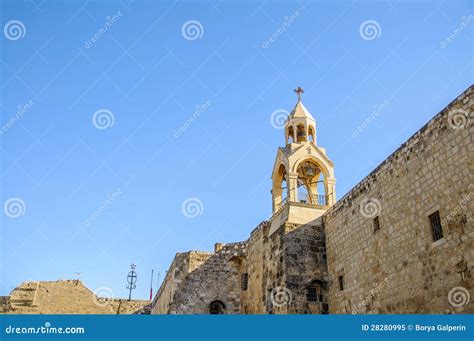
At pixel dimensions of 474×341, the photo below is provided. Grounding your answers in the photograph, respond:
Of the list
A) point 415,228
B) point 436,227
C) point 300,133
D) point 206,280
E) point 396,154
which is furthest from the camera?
point 206,280

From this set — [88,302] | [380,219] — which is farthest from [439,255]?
[88,302]

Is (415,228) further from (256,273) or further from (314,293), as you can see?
(256,273)

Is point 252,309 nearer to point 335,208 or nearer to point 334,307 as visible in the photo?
point 334,307

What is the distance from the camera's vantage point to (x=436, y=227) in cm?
884

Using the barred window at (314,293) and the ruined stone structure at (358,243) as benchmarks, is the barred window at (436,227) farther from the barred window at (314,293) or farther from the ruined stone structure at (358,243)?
the barred window at (314,293)

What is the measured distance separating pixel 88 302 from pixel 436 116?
2052 cm

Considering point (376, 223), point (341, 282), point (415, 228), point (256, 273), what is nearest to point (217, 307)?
point (256, 273)

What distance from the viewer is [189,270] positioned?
57.7 feet

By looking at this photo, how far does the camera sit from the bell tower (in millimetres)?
15044

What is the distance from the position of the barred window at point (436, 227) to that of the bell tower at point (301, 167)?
5896 mm

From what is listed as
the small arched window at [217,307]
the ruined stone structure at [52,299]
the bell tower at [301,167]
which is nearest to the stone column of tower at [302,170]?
the bell tower at [301,167]

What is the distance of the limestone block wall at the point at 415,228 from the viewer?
814 centimetres

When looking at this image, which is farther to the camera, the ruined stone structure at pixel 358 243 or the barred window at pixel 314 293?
the barred window at pixel 314 293

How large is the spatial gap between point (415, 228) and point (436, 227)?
2.09 feet
